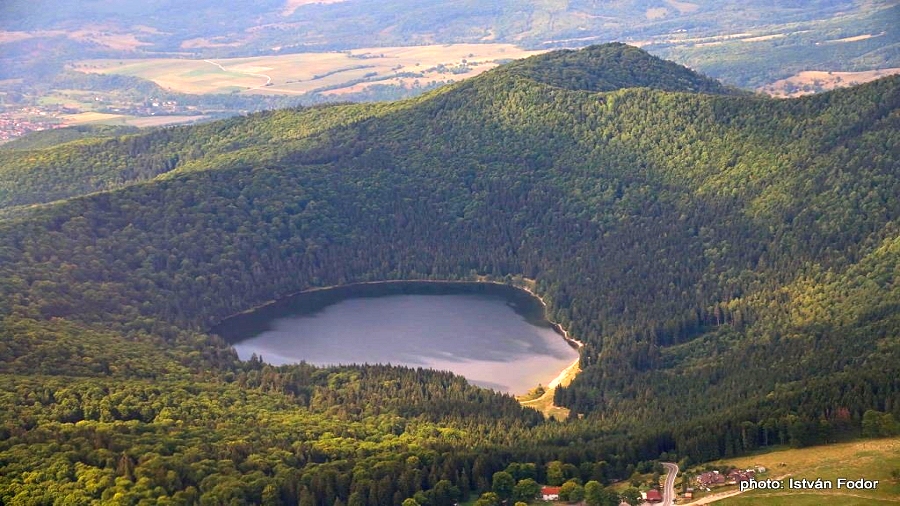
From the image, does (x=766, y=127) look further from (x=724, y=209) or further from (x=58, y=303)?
(x=58, y=303)

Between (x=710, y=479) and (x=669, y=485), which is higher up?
(x=710, y=479)

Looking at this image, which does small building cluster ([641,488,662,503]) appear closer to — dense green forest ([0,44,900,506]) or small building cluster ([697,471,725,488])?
small building cluster ([697,471,725,488])

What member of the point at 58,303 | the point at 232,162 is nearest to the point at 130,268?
the point at 58,303

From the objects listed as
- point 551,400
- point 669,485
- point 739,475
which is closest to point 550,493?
point 669,485

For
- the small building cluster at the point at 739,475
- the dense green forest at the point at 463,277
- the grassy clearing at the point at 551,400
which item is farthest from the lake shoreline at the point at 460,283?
the small building cluster at the point at 739,475

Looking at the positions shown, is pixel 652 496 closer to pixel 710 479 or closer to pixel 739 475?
pixel 710 479

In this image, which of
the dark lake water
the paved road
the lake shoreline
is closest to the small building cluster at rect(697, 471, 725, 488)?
the paved road

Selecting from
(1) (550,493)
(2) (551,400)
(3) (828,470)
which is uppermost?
(3) (828,470)
